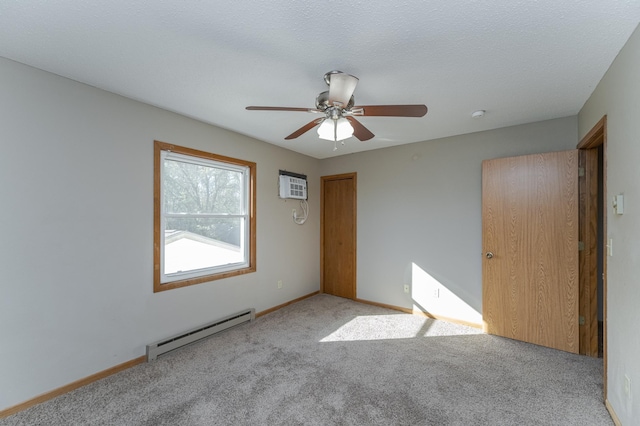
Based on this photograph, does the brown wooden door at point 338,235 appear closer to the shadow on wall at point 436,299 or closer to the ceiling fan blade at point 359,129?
the shadow on wall at point 436,299

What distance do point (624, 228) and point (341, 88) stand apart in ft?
6.37

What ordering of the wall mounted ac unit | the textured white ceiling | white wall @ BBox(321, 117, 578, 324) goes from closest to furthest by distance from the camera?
the textured white ceiling → white wall @ BBox(321, 117, 578, 324) → the wall mounted ac unit

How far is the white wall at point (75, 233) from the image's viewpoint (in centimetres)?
190

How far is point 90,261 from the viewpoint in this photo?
2.24 m

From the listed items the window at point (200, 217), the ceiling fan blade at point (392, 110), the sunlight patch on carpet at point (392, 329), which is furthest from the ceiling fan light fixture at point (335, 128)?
the sunlight patch on carpet at point (392, 329)

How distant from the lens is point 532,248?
285 centimetres

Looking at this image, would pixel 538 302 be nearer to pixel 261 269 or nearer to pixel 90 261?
pixel 261 269

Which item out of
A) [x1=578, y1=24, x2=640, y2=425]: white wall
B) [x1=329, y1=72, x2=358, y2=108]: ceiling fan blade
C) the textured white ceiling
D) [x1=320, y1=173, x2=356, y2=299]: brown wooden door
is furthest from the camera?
[x1=320, y1=173, x2=356, y2=299]: brown wooden door

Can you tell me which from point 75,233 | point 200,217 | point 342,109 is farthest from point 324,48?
point 75,233

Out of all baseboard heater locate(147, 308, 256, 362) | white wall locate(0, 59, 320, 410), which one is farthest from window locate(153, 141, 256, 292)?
baseboard heater locate(147, 308, 256, 362)

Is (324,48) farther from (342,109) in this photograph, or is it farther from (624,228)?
(624,228)

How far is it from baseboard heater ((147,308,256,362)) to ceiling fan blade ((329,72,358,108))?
8.61 ft

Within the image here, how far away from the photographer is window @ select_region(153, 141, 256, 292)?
2.76 m

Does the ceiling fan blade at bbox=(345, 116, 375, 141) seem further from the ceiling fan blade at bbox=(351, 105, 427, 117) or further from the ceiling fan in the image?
the ceiling fan blade at bbox=(351, 105, 427, 117)
